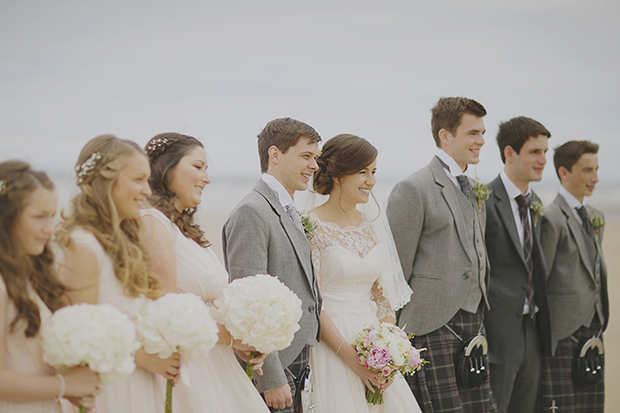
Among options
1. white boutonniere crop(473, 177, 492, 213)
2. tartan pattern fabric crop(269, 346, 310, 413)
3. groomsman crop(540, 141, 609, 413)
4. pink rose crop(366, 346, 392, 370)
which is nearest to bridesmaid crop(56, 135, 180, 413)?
tartan pattern fabric crop(269, 346, 310, 413)

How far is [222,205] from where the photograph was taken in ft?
16.3

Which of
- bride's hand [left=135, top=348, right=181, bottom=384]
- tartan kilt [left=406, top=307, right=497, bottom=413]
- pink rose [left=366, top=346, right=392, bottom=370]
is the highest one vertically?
bride's hand [left=135, top=348, right=181, bottom=384]

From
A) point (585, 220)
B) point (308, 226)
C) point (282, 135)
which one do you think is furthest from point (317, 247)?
point (585, 220)

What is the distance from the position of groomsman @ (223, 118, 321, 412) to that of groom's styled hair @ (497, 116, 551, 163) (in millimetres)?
1863

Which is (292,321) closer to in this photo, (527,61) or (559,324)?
(559,324)

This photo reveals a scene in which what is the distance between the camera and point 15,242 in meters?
1.41

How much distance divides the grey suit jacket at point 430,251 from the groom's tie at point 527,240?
2.13 ft

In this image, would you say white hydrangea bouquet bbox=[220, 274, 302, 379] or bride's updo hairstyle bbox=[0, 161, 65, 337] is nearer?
bride's updo hairstyle bbox=[0, 161, 65, 337]

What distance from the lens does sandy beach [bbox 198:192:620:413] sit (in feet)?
17.3

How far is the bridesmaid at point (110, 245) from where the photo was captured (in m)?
1.53

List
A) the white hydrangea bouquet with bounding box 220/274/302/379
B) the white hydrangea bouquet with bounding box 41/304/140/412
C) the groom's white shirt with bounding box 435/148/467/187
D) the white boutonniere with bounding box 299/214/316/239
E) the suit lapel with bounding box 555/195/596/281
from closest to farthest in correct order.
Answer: the white hydrangea bouquet with bounding box 41/304/140/412, the white hydrangea bouquet with bounding box 220/274/302/379, the white boutonniere with bounding box 299/214/316/239, the groom's white shirt with bounding box 435/148/467/187, the suit lapel with bounding box 555/195/596/281

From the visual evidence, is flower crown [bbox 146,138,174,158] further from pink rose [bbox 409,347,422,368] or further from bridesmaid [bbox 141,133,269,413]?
pink rose [bbox 409,347,422,368]

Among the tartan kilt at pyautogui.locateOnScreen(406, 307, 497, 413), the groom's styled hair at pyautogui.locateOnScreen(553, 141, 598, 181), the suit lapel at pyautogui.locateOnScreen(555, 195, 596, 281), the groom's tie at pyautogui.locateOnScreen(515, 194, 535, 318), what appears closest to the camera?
the tartan kilt at pyautogui.locateOnScreen(406, 307, 497, 413)

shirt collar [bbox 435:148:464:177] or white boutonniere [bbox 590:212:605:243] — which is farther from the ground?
shirt collar [bbox 435:148:464:177]
